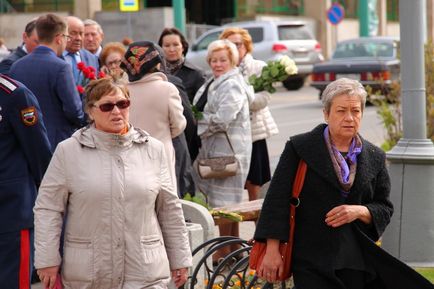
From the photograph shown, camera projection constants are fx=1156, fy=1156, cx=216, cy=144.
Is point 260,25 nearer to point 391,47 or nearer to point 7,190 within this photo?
point 391,47

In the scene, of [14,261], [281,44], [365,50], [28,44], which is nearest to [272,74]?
[28,44]

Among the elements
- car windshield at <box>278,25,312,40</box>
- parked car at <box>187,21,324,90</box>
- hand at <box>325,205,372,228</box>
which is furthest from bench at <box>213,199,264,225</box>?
car windshield at <box>278,25,312,40</box>

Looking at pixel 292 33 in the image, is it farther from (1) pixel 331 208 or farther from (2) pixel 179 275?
(1) pixel 331 208

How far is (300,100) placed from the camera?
3062 centimetres

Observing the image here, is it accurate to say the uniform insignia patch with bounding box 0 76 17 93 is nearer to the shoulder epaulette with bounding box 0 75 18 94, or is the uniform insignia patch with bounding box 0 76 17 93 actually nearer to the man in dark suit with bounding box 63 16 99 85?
the shoulder epaulette with bounding box 0 75 18 94

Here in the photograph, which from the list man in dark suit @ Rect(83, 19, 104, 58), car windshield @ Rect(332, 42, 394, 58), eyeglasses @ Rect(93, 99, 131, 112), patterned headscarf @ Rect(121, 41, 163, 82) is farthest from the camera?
A: car windshield @ Rect(332, 42, 394, 58)

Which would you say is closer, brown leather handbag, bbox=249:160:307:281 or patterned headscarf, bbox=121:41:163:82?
brown leather handbag, bbox=249:160:307:281

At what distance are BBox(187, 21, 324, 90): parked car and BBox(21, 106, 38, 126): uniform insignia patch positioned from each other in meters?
27.3

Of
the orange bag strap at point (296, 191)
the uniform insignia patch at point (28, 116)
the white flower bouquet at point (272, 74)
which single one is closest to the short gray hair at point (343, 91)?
the orange bag strap at point (296, 191)

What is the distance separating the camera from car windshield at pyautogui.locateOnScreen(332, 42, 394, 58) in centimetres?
2848

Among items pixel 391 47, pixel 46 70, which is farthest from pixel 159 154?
pixel 391 47

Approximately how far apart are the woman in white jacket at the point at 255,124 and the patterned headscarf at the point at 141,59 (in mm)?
2803

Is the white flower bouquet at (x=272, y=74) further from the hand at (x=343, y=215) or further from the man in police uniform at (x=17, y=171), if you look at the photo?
the hand at (x=343, y=215)

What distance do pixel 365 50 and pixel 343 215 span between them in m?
24.1
